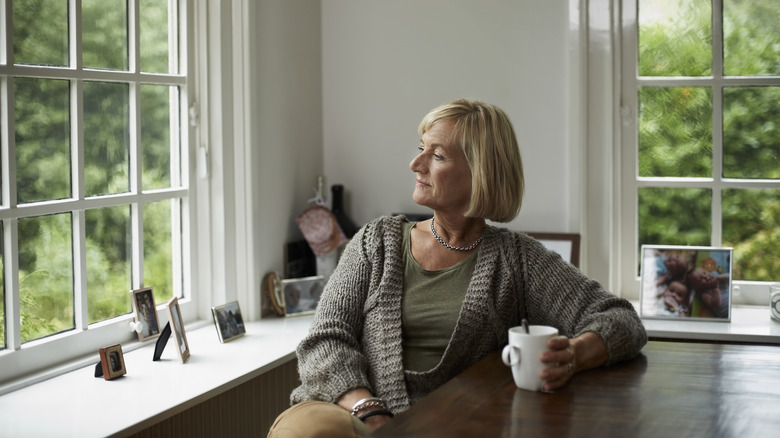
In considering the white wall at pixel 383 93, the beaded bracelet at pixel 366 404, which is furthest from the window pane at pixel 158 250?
the beaded bracelet at pixel 366 404

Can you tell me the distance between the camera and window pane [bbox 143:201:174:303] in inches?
101

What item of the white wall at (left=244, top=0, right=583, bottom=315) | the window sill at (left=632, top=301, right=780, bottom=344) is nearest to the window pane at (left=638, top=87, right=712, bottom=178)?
the white wall at (left=244, top=0, right=583, bottom=315)

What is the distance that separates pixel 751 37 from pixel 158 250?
6.84ft

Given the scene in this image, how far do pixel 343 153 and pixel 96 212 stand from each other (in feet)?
3.81

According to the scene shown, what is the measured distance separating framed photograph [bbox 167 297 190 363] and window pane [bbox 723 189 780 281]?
1.85 m

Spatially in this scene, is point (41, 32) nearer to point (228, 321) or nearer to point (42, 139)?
point (42, 139)

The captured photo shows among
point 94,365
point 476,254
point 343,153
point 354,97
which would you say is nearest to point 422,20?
point 354,97

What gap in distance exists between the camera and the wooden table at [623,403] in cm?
128

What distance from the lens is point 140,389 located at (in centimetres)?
207

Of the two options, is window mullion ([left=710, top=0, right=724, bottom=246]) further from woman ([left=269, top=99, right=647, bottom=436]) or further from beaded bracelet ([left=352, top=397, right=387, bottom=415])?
beaded bracelet ([left=352, top=397, right=387, bottom=415])

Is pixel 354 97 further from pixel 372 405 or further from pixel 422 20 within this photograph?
pixel 372 405

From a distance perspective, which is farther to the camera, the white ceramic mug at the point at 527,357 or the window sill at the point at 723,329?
the window sill at the point at 723,329

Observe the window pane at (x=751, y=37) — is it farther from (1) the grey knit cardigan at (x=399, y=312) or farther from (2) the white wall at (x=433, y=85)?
(1) the grey knit cardigan at (x=399, y=312)

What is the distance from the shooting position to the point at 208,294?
109 inches
